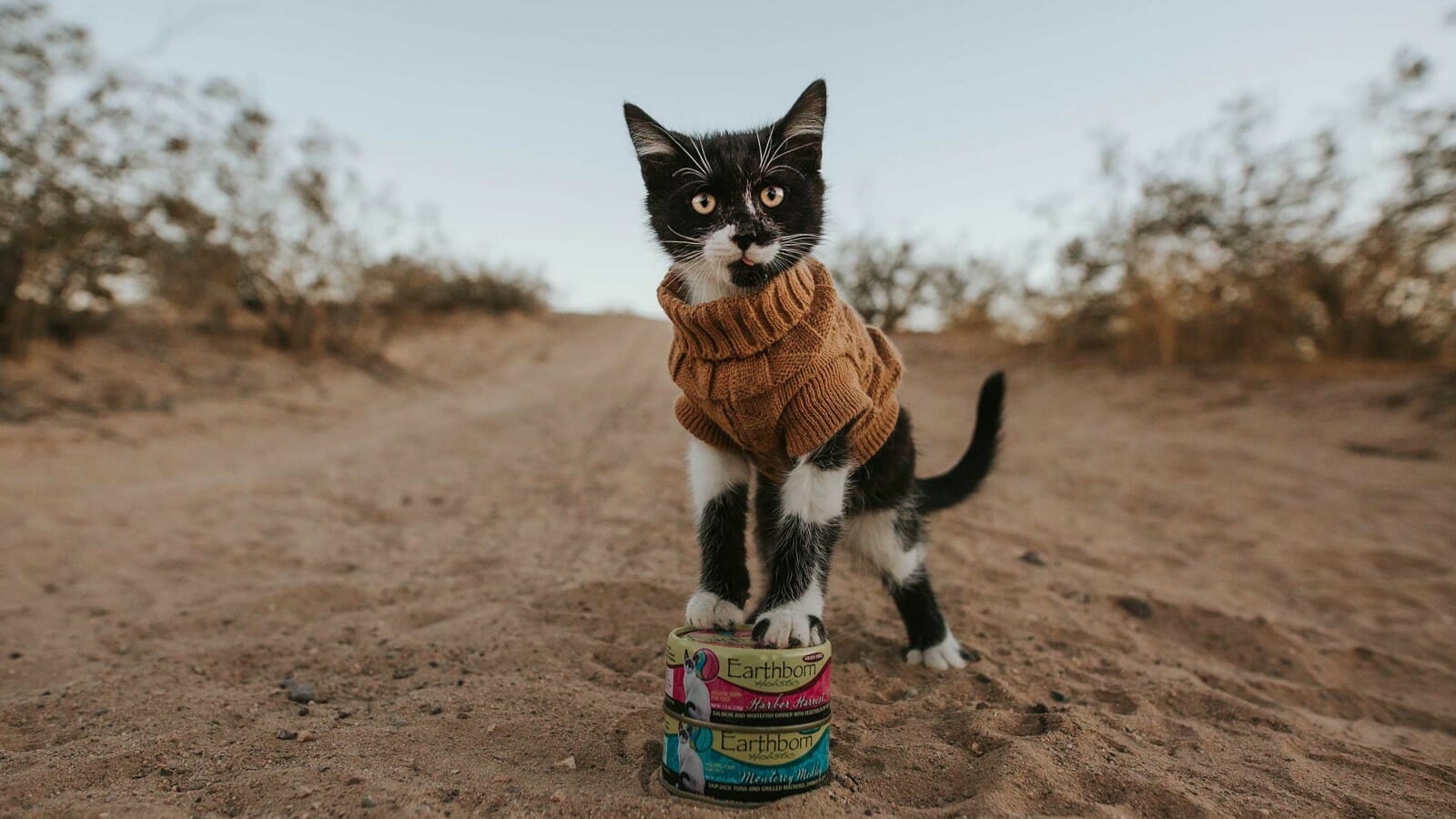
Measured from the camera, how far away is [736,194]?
213 cm

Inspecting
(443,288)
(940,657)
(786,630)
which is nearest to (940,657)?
(940,657)

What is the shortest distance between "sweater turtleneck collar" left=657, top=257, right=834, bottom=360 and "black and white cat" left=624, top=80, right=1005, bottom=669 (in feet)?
0.21

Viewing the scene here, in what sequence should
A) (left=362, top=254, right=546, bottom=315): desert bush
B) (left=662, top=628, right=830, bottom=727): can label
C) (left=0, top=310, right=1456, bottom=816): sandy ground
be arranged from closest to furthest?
1. (left=662, top=628, right=830, bottom=727): can label
2. (left=0, top=310, right=1456, bottom=816): sandy ground
3. (left=362, top=254, right=546, bottom=315): desert bush

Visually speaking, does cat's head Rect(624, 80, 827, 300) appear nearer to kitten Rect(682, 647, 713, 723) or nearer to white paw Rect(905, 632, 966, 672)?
kitten Rect(682, 647, 713, 723)

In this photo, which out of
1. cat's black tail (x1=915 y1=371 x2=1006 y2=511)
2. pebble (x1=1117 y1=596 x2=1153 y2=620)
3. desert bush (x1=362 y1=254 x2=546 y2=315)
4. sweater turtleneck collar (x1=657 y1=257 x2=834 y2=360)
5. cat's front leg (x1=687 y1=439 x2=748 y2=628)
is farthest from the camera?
desert bush (x1=362 y1=254 x2=546 y2=315)

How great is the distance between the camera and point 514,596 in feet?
10.7

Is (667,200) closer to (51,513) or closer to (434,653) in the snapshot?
(434,653)

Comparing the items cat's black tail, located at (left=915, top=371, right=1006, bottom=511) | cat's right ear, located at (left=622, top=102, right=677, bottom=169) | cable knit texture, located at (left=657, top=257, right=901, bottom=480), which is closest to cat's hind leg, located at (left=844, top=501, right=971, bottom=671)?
cat's black tail, located at (left=915, top=371, right=1006, bottom=511)

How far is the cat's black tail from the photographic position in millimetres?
3012

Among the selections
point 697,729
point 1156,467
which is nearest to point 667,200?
point 697,729

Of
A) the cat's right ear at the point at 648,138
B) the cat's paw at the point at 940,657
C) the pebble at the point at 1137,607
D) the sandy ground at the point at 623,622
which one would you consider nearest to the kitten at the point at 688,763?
the sandy ground at the point at 623,622

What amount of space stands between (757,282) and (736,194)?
9.5 inches

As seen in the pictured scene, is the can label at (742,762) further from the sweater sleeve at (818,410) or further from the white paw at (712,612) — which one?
the sweater sleeve at (818,410)

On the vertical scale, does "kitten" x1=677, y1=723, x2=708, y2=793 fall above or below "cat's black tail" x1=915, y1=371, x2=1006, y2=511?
below
